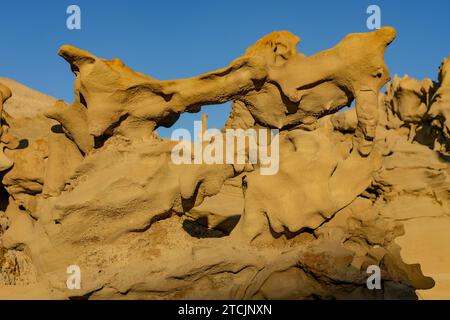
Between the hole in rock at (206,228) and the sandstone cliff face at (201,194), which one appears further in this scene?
the hole in rock at (206,228)

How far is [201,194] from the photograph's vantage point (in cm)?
534

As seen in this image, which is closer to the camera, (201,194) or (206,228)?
(201,194)

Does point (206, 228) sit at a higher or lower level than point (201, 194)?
lower

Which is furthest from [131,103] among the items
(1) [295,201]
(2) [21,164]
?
(1) [295,201]

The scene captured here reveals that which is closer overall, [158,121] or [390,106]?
[158,121]

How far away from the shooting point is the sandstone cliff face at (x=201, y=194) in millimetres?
4816

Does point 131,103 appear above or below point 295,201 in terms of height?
above

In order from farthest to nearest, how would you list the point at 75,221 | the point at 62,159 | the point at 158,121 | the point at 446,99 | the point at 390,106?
1. the point at 390,106
2. the point at 446,99
3. the point at 62,159
4. the point at 158,121
5. the point at 75,221

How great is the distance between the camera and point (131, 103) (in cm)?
508

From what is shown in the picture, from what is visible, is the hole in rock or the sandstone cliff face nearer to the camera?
the sandstone cliff face

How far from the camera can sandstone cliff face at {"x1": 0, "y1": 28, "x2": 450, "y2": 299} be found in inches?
190

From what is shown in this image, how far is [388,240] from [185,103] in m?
2.86
